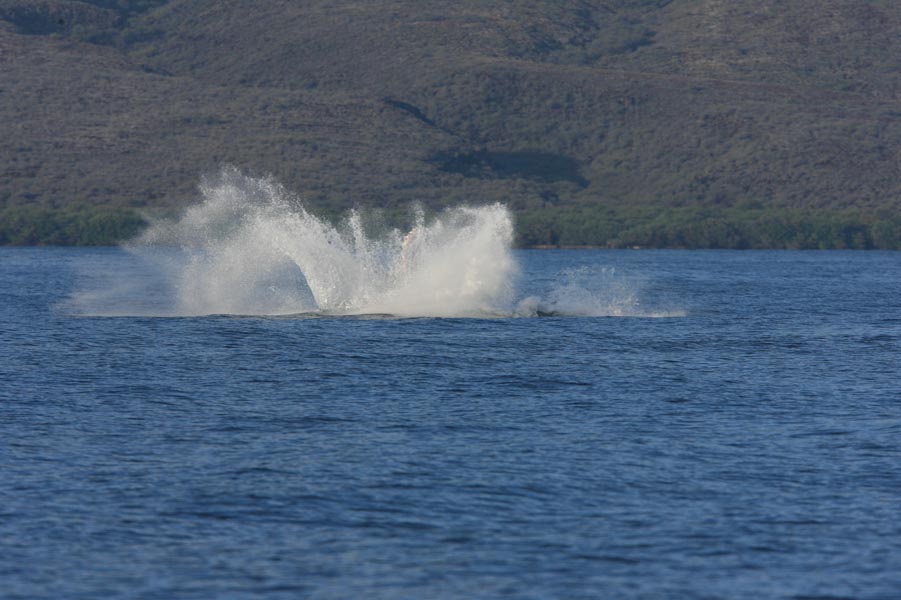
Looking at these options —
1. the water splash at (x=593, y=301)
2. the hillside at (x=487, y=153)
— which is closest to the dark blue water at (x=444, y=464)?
the water splash at (x=593, y=301)

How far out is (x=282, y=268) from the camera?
261ft

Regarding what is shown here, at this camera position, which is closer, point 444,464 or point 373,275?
point 444,464

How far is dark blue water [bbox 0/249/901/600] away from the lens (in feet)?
54.2

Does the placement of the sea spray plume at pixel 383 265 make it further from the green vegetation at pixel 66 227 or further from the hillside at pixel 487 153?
the hillside at pixel 487 153

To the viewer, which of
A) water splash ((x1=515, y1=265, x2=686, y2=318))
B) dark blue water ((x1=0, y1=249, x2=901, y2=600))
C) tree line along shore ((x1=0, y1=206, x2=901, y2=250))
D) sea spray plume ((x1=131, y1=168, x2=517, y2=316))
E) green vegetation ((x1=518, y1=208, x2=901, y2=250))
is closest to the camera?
dark blue water ((x1=0, y1=249, x2=901, y2=600))

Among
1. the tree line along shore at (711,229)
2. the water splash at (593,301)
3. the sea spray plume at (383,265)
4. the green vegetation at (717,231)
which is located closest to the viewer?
the sea spray plume at (383,265)

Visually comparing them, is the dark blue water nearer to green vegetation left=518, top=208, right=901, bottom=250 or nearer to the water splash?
the water splash

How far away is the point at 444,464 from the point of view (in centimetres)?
2211

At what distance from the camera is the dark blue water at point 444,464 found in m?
16.5

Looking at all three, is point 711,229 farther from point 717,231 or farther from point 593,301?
point 593,301

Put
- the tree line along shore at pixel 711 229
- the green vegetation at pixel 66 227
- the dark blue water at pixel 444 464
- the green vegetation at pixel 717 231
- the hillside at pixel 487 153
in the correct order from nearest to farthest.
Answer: the dark blue water at pixel 444 464
the green vegetation at pixel 66 227
the tree line along shore at pixel 711 229
the green vegetation at pixel 717 231
the hillside at pixel 487 153

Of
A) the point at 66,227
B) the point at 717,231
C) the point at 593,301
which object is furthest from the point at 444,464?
the point at 717,231

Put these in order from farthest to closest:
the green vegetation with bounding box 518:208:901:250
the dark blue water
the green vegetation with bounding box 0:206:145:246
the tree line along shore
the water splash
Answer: the green vegetation with bounding box 518:208:901:250, the tree line along shore, the green vegetation with bounding box 0:206:145:246, the water splash, the dark blue water

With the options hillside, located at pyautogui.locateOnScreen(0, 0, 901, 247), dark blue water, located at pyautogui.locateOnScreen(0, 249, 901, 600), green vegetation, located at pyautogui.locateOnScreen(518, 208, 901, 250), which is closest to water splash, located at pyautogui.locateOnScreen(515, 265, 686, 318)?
dark blue water, located at pyautogui.locateOnScreen(0, 249, 901, 600)
